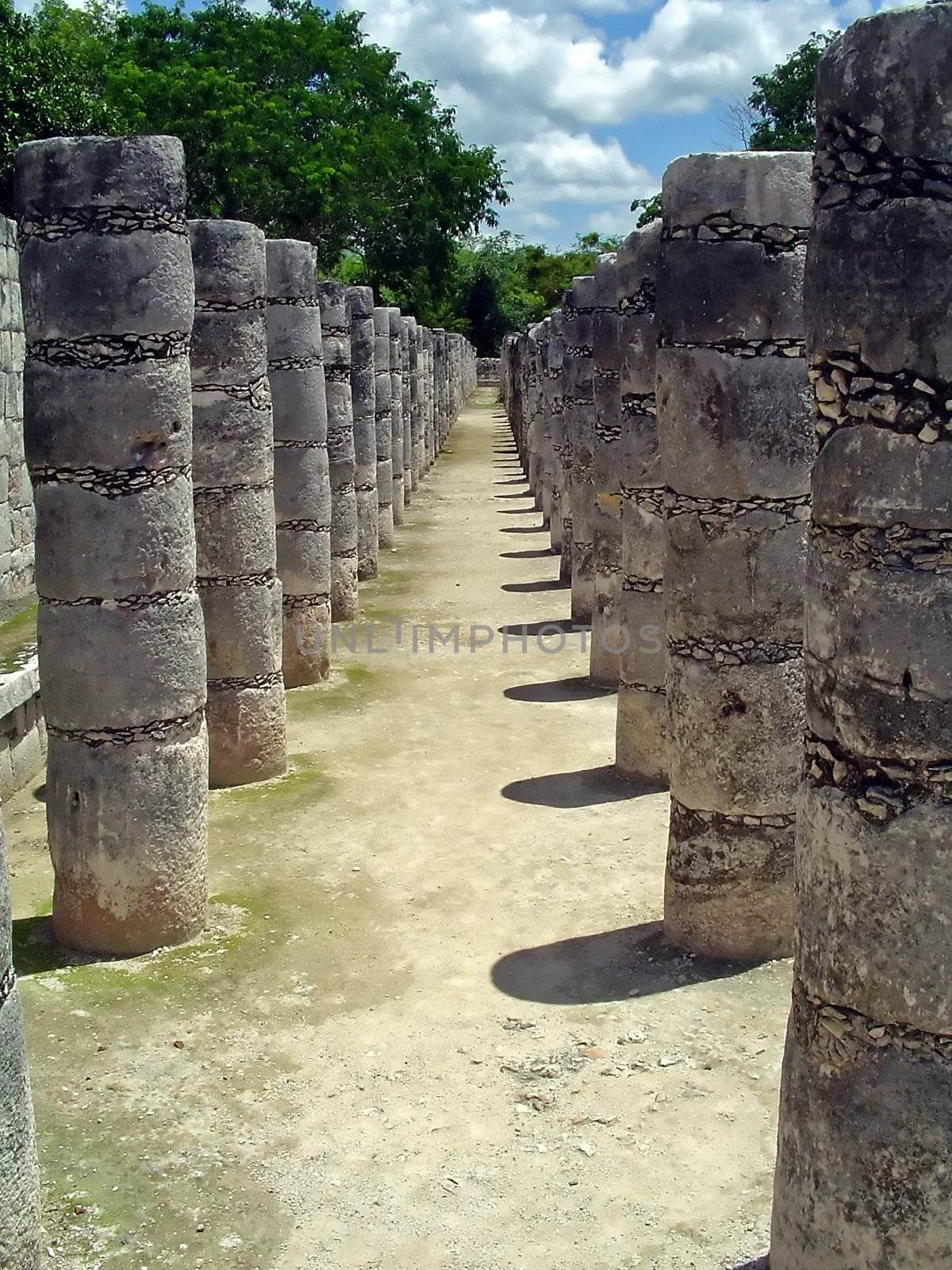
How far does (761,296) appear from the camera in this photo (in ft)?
20.1

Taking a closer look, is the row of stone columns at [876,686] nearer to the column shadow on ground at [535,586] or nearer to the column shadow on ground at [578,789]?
the column shadow on ground at [578,789]

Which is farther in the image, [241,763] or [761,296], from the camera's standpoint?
[241,763]

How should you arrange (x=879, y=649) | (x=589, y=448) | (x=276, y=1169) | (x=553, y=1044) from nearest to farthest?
1. (x=879, y=649)
2. (x=276, y=1169)
3. (x=553, y=1044)
4. (x=589, y=448)

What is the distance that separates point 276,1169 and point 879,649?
3158 mm

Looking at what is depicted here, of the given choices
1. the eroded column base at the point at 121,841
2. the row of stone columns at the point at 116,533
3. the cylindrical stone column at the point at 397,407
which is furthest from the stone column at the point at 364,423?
the eroded column base at the point at 121,841

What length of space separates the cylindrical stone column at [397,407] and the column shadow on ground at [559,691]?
32.2 ft

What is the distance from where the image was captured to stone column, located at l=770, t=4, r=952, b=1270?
3205 mm

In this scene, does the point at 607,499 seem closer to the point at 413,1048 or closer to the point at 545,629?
the point at 545,629

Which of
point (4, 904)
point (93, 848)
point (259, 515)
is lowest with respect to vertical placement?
point (93, 848)

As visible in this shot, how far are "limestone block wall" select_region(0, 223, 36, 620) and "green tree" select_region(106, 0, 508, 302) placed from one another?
16.4 metres

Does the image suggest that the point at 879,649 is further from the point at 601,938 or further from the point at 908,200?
the point at 601,938

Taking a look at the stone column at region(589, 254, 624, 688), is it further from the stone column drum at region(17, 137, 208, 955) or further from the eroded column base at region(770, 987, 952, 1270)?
the eroded column base at region(770, 987, 952, 1270)

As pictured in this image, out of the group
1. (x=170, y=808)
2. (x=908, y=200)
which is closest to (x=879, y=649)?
(x=908, y=200)

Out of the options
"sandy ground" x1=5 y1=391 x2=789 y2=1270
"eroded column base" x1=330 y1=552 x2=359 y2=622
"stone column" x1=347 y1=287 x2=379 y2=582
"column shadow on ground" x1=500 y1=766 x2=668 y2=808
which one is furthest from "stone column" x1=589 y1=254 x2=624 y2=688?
"stone column" x1=347 y1=287 x2=379 y2=582
